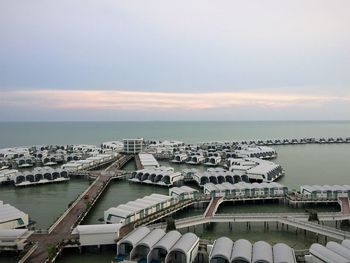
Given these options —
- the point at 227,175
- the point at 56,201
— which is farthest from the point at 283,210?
the point at 56,201

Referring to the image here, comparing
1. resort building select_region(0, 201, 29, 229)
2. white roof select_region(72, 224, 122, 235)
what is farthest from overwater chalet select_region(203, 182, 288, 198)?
resort building select_region(0, 201, 29, 229)

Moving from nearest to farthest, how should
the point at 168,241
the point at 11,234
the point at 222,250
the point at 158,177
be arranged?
the point at 222,250
the point at 168,241
the point at 11,234
the point at 158,177

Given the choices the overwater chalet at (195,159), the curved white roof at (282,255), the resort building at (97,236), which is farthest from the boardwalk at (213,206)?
the overwater chalet at (195,159)

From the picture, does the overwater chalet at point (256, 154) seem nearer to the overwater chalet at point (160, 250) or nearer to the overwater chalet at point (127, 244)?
the overwater chalet at point (127, 244)

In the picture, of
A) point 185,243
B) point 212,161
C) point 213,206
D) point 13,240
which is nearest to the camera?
point 185,243

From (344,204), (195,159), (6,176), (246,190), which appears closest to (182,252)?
(246,190)

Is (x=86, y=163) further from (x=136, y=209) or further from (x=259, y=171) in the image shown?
(x=136, y=209)

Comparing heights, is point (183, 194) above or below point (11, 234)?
above
